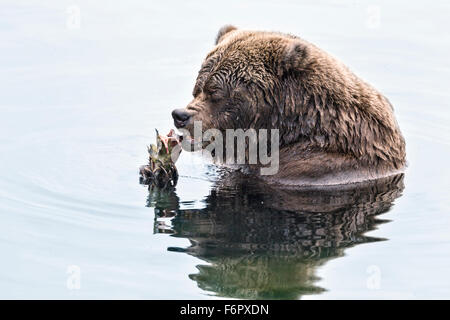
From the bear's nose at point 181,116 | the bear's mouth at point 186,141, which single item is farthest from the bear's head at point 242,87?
the bear's mouth at point 186,141

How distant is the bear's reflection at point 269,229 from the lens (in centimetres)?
942

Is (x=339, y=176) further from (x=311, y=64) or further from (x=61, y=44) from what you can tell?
(x=61, y=44)

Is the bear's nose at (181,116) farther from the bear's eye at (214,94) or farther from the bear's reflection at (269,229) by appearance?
the bear's reflection at (269,229)

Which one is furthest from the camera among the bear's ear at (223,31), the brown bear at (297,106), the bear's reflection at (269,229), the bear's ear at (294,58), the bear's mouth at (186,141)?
the bear's ear at (223,31)

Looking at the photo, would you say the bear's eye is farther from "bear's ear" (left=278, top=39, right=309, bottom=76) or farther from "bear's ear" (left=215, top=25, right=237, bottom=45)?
"bear's ear" (left=215, top=25, right=237, bottom=45)

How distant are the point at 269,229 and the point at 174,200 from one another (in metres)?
1.29

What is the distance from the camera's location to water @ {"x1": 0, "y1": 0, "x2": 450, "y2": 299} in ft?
30.9

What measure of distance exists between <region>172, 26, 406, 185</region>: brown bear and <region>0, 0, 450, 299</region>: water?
398 millimetres

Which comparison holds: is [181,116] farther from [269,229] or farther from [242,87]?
[269,229]

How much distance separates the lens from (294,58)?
11227 millimetres

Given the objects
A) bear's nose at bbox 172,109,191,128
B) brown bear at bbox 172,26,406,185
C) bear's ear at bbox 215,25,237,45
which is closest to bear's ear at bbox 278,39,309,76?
brown bear at bbox 172,26,406,185

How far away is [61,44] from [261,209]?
719 centimetres

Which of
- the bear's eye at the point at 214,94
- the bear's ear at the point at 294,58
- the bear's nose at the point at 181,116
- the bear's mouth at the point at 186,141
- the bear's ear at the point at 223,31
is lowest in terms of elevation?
the bear's mouth at the point at 186,141
